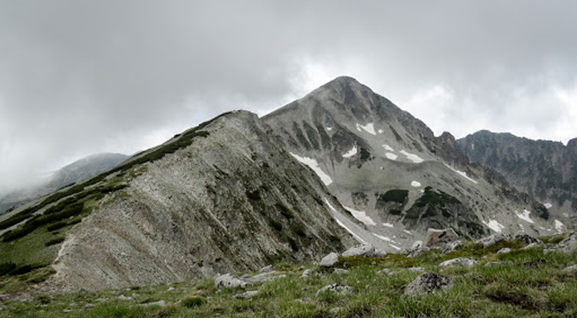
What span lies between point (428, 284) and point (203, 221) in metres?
51.2

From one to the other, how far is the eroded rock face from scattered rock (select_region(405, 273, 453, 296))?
92.1 ft

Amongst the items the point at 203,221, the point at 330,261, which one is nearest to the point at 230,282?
the point at 330,261

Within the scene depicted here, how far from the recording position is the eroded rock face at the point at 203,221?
34.8m

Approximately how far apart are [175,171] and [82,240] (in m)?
30.5

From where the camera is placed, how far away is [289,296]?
923 centimetres

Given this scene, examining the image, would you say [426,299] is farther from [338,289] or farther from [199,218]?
[199,218]

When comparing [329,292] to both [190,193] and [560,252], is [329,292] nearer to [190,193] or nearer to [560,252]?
[560,252]

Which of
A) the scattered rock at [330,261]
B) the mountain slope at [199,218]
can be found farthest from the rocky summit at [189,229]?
the mountain slope at [199,218]

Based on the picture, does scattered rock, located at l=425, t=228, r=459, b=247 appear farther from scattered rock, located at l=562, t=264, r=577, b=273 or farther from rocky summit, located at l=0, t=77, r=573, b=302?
scattered rock, located at l=562, t=264, r=577, b=273

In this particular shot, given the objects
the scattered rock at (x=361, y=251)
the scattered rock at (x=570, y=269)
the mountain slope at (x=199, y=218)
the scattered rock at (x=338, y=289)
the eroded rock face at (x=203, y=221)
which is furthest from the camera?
the mountain slope at (x=199, y=218)

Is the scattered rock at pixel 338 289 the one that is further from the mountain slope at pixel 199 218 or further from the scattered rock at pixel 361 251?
the mountain slope at pixel 199 218

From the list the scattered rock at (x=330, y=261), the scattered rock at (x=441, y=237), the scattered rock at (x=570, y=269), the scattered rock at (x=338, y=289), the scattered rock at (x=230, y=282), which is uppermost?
the scattered rock at (x=338, y=289)

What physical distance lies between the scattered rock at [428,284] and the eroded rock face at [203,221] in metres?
28.1

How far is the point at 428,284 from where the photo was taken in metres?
7.57
